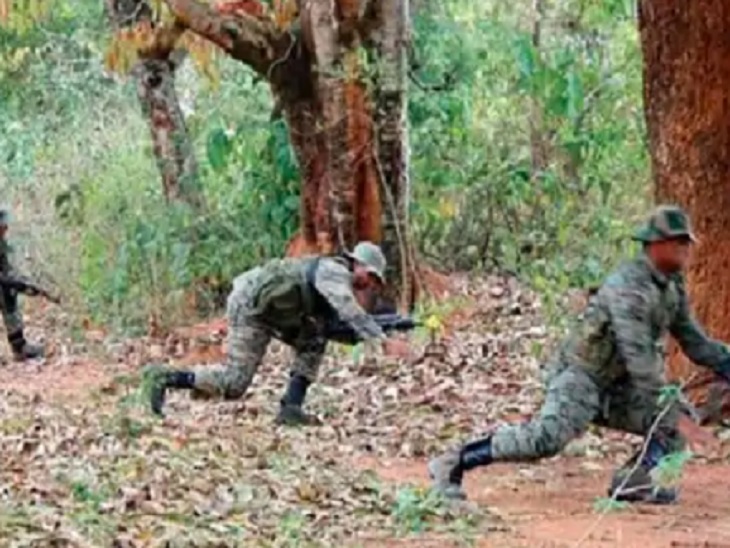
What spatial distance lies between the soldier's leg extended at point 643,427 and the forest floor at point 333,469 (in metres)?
0.15

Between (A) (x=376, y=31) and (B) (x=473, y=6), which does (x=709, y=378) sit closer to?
(A) (x=376, y=31)

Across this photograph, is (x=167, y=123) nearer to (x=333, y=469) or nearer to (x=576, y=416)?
(x=333, y=469)

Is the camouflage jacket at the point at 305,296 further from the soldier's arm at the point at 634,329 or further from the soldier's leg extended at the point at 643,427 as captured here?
the soldier's arm at the point at 634,329

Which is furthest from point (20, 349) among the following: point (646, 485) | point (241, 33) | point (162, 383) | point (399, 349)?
point (646, 485)

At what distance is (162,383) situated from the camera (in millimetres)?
11078

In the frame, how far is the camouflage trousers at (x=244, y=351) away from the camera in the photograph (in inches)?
432

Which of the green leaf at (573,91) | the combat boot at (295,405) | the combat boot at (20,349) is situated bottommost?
the combat boot at (20,349)

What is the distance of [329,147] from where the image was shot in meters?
15.6

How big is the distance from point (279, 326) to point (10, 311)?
597 centimetres

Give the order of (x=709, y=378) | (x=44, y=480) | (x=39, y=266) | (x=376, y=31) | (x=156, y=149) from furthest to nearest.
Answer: (x=39, y=266)
(x=156, y=149)
(x=376, y=31)
(x=709, y=378)
(x=44, y=480)

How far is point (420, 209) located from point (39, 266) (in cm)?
547

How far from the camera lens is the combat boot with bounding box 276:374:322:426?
1105cm

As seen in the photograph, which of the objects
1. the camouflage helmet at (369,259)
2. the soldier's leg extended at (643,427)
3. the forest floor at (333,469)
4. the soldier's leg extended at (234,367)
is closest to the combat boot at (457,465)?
the forest floor at (333,469)

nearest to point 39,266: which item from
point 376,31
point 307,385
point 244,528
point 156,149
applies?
point 156,149
